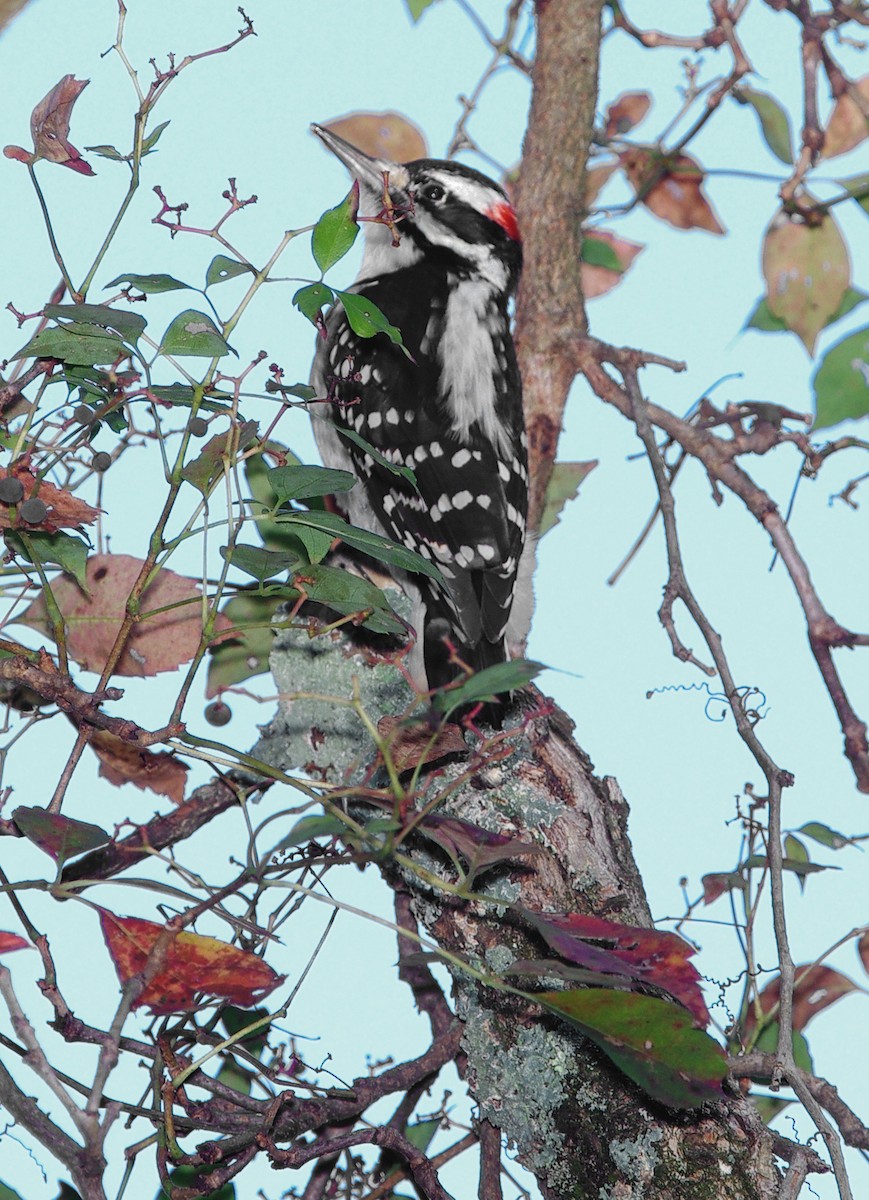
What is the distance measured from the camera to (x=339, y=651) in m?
2.13

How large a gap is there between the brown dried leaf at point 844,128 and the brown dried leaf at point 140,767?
181 centimetres

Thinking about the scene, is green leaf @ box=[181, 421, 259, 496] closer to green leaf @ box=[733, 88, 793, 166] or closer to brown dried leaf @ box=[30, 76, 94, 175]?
brown dried leaf @ box=[30, 76, 94, 175]

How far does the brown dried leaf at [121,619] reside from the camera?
1772 millimetres

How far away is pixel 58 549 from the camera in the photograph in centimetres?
150

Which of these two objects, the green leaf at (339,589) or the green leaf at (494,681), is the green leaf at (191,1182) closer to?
the green leaf at (339,589)

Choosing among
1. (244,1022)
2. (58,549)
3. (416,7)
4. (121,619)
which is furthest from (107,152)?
(416,7)

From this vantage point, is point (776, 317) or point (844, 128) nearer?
point (776, 317)

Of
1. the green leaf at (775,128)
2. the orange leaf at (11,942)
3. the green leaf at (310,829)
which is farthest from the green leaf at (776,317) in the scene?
the orange leaf at (11,942)

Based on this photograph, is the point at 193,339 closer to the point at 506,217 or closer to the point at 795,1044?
the point at 795,1044

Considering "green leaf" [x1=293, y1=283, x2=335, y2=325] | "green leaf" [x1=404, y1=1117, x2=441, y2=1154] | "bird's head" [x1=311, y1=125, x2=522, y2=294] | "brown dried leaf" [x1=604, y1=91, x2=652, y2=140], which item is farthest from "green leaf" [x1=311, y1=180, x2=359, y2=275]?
"brown dried leaf" [x1=604, y1=91, x2=652, y2=140]

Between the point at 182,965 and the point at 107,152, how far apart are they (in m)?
0.85

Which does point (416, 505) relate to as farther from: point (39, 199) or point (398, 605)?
point (39, 199)

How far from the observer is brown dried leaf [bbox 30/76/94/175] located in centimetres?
137

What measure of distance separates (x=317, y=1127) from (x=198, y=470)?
90 cm
